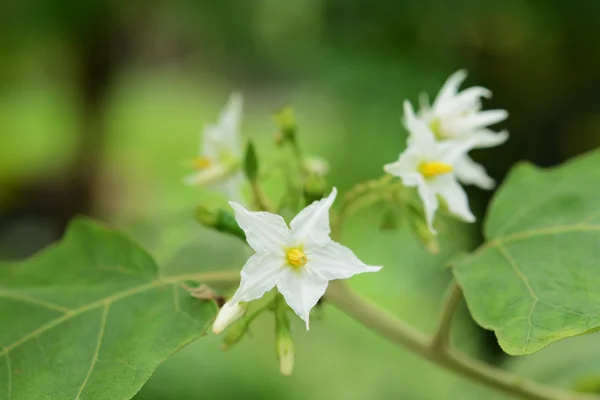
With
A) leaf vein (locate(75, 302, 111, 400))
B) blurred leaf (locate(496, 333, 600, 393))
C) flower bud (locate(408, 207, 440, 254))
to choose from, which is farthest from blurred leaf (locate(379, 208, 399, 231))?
blurred leaf (locate(496, 333, 600, 393))

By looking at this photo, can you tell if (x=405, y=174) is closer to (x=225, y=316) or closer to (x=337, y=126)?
(x=225, y=316)

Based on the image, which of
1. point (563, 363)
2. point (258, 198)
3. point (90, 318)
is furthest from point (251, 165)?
point (563, 363)

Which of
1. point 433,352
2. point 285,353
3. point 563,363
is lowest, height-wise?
point 563,363

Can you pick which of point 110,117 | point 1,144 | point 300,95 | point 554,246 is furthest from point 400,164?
point 1,144

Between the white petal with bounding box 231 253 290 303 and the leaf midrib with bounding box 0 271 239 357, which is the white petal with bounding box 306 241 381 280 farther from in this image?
the leaf midrib with bounding box 0 271 239 357

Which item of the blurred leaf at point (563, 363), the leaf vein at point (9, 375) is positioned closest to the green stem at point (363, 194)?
the leaf vein at point (9, 375)
